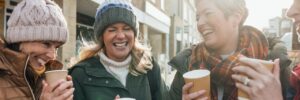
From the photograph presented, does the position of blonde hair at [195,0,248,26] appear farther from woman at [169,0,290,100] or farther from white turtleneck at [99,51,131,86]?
white turtleneck at [99,51,131,86]

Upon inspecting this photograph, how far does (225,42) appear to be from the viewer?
2098 mm

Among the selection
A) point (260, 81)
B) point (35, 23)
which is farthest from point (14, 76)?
point (260, 81)

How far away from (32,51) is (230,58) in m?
1.27

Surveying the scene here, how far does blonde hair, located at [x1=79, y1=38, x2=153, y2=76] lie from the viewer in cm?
315

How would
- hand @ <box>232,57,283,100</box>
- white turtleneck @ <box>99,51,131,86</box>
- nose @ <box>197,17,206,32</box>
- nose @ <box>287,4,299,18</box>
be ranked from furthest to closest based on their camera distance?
1. white turtleneck @ <box>99,51,131,86</box>
2. nose @ <box>197,17,206,32</box>
3. nose @ <box>287,4,299,18</box>
4. hand @ <box>232,57,283,100</box>

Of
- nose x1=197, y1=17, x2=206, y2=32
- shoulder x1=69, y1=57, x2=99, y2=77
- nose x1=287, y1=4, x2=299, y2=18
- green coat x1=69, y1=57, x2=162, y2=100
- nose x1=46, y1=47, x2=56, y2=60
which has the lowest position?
green coat x1=69, y1=57, x2=162, y2=100

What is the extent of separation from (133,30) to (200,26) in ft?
3.88

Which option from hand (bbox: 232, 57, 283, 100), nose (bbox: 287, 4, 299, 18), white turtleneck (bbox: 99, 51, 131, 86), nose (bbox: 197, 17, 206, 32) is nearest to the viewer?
hand (bbox: 232, 57, 283, 100)

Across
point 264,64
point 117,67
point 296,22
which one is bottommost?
point 117,67

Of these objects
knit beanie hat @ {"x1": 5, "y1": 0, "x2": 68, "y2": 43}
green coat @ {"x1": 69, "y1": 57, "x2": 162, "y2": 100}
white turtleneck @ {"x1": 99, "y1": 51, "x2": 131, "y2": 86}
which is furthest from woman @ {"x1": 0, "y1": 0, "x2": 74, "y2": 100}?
white turtleneck @ {"x1": 99, "y1": 51, "x2": 131, "y2": 86}

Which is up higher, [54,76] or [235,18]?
[235,18]

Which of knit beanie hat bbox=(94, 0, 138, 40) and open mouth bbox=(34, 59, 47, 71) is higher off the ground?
knit beanie hat bbox=(94, 0, 138, 40)

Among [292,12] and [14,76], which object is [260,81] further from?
[14,76]

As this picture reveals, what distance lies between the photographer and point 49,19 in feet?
8.39
